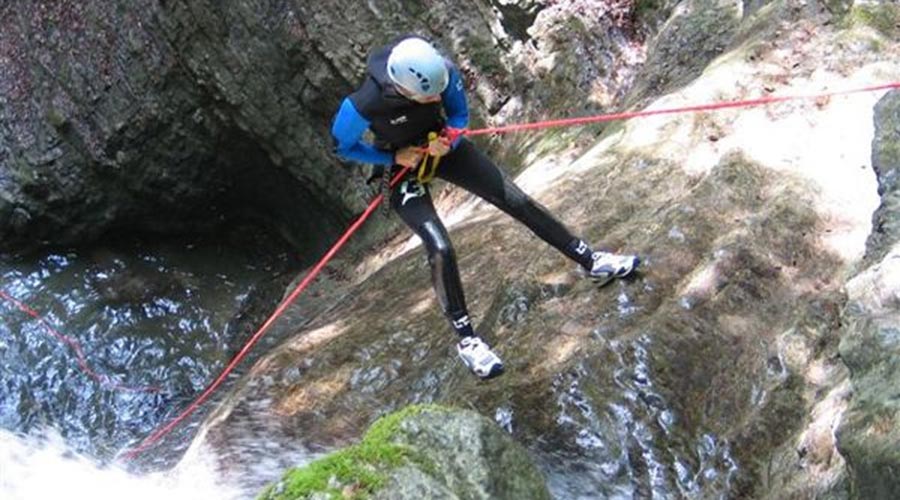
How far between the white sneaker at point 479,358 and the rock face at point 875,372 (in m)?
2.08

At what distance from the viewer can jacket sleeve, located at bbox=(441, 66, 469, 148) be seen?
547 cm

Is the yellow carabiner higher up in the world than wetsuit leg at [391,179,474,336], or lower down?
higher up

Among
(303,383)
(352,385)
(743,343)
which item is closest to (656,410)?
(743,343)

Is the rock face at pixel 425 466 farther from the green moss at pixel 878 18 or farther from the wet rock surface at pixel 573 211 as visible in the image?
the green moss at pixel 878 18

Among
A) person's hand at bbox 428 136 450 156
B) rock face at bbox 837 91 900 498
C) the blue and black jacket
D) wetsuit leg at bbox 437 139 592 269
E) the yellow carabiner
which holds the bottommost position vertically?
rock face at bbox 837 91 900 498

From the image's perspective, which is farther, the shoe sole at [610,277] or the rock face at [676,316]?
the shoe sole at [610,277]

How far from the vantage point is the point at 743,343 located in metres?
5.12

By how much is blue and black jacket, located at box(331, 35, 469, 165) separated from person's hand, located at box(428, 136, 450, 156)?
149 millimetres

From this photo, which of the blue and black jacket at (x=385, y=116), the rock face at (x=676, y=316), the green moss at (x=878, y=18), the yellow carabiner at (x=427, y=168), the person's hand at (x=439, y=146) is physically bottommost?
the green moss at (x=878, y=18)

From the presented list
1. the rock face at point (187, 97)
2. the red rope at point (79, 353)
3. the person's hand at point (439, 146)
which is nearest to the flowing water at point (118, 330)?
the red rope at point (79, 353)

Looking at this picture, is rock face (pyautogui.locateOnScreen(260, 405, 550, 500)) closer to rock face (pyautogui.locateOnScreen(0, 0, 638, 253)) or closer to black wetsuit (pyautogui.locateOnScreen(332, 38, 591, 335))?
black wetsuit (pyautogui.locateOnScreen(332, 38, 591, 335))

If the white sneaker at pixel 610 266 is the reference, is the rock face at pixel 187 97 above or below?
above

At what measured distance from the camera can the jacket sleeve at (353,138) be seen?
17.7 ft

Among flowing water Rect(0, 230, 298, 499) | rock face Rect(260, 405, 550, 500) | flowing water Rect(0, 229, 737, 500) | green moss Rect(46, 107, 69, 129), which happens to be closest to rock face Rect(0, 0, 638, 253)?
green moss Rect(46, 107, 69, 129)
